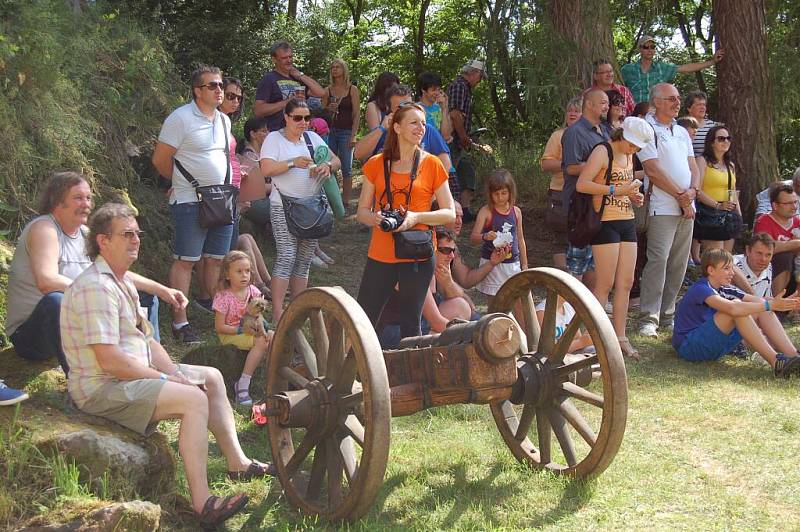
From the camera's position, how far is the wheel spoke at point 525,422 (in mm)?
5141

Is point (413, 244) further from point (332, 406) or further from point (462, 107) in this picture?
point (462, 107)

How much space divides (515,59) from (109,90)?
4904 mm

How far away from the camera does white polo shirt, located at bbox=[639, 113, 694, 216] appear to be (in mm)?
8242

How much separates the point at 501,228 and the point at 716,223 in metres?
2.62

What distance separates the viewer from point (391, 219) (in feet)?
18.0

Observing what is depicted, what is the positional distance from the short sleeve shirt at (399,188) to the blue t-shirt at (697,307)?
9.32 feet

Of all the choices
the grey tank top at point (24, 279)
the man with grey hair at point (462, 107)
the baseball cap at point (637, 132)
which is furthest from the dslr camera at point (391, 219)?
the man with grey hair at point (462, 107)

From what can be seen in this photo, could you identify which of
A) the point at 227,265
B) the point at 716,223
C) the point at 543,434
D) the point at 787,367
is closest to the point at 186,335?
the point at 227,265

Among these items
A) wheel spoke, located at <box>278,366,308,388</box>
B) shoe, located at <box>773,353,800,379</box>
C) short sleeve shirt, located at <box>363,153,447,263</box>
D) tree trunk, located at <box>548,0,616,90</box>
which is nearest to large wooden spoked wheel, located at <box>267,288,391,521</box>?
wheel spoke, located at <box>278,366,308,388</box>

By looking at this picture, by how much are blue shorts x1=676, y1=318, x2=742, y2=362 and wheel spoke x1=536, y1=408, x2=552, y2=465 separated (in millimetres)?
2992

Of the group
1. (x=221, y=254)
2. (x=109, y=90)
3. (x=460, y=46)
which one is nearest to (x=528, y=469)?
(x=221, y=254)

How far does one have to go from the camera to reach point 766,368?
7.52 meters

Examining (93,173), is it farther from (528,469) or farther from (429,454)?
(528,469)

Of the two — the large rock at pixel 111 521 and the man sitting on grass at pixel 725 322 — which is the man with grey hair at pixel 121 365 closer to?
the large rock at pixel 111 521
